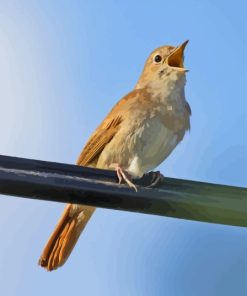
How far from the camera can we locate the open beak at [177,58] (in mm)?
4075

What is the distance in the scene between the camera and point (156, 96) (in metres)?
3.99

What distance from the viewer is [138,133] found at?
3.81 m

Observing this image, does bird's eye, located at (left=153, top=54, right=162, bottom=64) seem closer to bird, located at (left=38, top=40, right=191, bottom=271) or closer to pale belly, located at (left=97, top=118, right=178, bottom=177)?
bird, located at (left=38, top=40, right=191, bottom=271)

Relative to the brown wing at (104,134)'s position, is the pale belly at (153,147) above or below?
below

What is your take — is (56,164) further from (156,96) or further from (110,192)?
(156,96)

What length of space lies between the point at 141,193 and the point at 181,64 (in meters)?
1.93

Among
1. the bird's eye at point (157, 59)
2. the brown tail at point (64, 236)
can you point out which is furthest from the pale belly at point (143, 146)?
the bird's eye at point (157, 59)

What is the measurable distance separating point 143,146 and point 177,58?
589 millimetres

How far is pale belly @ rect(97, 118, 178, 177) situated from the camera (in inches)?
149

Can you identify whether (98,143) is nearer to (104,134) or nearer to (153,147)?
(104,134)

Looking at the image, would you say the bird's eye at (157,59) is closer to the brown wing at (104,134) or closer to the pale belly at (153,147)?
the brown wing at (104,134)

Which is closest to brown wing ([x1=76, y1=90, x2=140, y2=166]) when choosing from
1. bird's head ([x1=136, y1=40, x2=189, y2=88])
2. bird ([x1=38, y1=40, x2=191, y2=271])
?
bird ([x1=38, y1=40, x2=191, y2=271])

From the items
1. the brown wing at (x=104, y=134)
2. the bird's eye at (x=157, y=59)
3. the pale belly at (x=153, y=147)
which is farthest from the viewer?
the bird's eye at (x=157, y=59)

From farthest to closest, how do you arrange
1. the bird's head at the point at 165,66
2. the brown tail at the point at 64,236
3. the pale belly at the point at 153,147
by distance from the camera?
the bird's head at the point at 165,66 < the pale belly at the point at 153,147 < the brown tail at the point at 64,236
